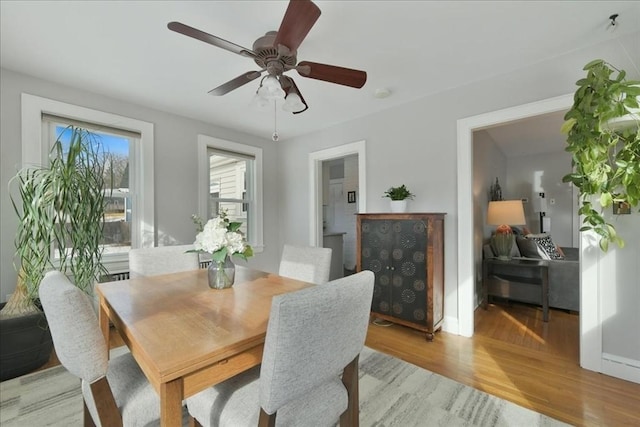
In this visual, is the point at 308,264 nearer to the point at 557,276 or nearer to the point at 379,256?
the point at 379,256

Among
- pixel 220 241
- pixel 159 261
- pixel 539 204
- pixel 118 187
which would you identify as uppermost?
pixel 118 187

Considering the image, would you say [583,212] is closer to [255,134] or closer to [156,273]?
[156,273]

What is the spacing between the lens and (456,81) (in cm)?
252

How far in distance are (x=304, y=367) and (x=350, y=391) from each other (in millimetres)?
456

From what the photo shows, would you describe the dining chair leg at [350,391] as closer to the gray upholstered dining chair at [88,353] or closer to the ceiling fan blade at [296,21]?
the gray upholstered dining chair at [88,353]

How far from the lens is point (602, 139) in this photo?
159 centimetres

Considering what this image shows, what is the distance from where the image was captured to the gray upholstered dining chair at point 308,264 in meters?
1.91

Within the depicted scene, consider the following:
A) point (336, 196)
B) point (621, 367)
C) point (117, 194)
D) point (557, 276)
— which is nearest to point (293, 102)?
point (117, 194)

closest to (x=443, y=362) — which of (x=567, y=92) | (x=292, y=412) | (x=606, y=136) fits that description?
(x=292, y=412)

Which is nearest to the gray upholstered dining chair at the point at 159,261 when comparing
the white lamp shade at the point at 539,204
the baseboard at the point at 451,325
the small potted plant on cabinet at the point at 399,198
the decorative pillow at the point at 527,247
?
the small potted plant on cabinet at the point at 399,198

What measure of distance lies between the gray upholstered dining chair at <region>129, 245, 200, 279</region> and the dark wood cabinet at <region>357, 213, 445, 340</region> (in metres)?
1.70

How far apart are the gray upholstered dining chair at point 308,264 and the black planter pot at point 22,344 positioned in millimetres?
1864

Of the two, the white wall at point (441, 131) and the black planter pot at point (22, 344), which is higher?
the white wall at point (441, 131)

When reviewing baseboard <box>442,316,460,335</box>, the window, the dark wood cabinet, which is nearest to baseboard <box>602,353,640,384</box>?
baseboard <box>442,316,460,335</box>
